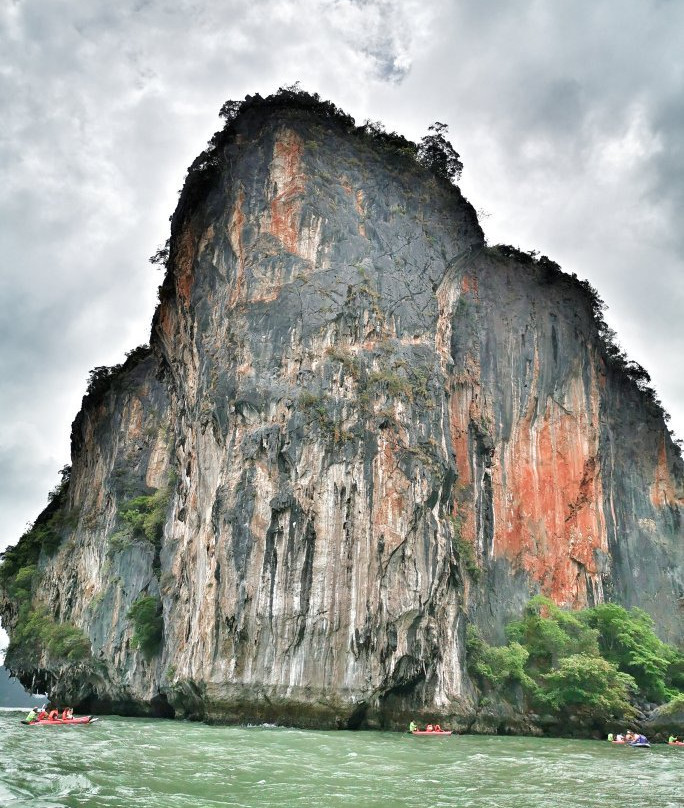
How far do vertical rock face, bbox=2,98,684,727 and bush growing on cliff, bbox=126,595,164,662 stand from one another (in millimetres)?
560

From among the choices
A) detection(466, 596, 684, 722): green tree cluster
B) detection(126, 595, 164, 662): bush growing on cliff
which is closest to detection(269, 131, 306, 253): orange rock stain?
detection(126, 595, 164, 662): bush growing on cliff

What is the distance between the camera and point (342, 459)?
26859mm

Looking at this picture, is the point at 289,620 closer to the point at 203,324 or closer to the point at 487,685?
the point at 487,685

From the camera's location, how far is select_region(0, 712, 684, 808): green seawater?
445 inches

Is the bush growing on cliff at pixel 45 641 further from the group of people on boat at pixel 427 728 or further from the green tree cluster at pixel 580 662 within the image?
the green tree cluster at pixel 580 662

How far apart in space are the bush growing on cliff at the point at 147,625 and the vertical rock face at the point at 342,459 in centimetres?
56

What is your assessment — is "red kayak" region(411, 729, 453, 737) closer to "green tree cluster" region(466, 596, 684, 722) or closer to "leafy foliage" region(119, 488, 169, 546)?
"green tree cluster" region(466, 596, 684, 722)

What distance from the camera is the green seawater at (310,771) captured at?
37.1 feet

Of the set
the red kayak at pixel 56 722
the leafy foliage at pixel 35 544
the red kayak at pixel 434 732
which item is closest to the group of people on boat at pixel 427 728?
the red kayak at pixel 434 732

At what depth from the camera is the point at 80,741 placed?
18.4 metres

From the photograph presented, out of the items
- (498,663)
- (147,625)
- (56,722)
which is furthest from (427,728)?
(147,625)

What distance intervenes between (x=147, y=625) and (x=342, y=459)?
12545 millimetres

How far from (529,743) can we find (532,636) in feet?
27.5

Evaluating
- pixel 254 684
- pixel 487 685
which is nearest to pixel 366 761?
pixel 254 684
